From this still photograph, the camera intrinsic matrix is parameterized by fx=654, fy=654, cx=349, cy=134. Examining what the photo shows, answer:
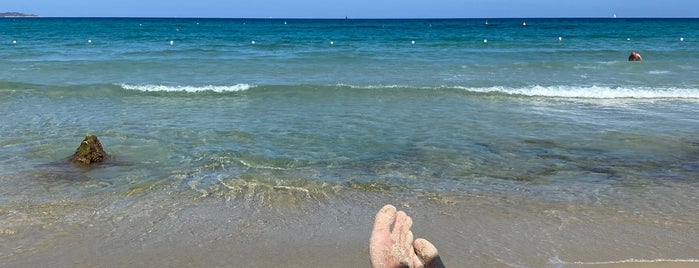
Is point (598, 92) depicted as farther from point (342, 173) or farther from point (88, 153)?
point (88, 153)

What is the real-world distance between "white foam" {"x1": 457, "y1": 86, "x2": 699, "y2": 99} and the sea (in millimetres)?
126

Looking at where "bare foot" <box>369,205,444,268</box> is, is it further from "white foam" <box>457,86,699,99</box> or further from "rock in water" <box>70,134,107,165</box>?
"white foam" <box>457,86,699,99</box>

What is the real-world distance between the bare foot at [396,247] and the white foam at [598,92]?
13567 mm

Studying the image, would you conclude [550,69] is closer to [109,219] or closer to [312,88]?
[312,88]

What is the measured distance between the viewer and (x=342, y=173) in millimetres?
8453

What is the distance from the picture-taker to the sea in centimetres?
580

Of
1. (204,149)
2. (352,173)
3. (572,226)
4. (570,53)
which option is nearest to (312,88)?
(204,149)

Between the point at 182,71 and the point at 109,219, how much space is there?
17.5m

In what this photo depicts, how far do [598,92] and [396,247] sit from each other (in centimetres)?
1460

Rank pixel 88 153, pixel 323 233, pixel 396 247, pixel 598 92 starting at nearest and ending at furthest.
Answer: pixel 396 247 → pixel 323 233 → pixel 88 153 → pixel 598 92

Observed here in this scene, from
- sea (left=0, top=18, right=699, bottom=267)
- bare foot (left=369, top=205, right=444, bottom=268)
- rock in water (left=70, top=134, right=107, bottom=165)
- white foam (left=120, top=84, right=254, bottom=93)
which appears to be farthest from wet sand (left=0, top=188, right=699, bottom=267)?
white foam (left=120, top=84, right=254, bottom=93)

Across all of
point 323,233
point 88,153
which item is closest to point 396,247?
point 323,233

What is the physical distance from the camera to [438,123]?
1238 cm

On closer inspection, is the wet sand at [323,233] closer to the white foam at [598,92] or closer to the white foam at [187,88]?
the white foam at [598,92]
